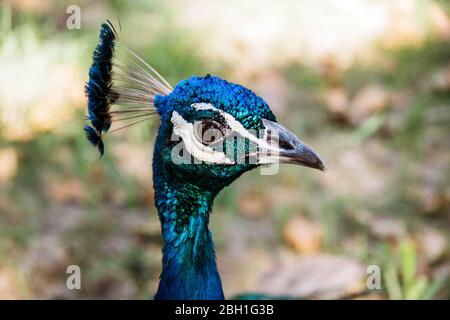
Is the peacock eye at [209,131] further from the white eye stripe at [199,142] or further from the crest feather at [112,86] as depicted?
the crest feather at [112,86]

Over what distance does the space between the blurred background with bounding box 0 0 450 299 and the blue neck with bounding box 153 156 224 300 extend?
0.50 meters

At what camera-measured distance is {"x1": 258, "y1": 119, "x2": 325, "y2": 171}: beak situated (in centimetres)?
133

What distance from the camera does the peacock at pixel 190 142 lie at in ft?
4.36

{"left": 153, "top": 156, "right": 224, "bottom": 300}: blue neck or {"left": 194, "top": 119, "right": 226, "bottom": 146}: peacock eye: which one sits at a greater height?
{"left": 194, "top": 119, "right": 226, "bottom": 146}: peacock eye

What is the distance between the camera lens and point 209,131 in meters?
1.34

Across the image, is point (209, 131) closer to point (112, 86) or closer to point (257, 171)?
point (112, 86)

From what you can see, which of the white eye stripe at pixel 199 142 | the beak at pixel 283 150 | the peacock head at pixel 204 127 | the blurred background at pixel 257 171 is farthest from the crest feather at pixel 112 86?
the blurred background at pixel 257 171

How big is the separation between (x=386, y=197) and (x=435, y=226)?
21cm

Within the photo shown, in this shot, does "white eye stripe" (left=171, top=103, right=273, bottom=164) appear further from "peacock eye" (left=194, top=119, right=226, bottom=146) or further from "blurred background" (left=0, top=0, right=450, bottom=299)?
"blurred background" (left=0, top=0, right=450, bottom=299)

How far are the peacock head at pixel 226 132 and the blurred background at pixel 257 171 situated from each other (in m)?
0.68

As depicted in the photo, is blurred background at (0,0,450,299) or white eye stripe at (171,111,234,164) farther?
blurred background at (0,0,450,299)

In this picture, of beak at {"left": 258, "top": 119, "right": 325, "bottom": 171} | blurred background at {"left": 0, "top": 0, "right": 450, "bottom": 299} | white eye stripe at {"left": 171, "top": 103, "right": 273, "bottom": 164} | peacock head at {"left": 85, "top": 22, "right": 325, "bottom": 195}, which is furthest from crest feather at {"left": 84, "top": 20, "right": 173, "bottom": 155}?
blurred background at {"left": 0, "top": 0, "right": 450, "bottom": 299}

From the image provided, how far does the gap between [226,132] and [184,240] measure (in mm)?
289

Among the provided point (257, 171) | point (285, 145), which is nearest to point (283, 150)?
point (285, 145)
